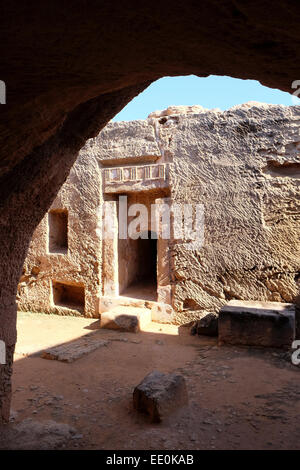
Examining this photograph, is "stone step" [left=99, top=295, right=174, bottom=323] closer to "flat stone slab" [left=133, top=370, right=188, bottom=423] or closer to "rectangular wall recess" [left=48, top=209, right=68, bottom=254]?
"rectangular wall recess" [left=48, top=209, right=68, bottom=254]

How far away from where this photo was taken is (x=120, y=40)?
121 centimetres

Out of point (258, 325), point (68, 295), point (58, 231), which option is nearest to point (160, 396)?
point (258, 325)

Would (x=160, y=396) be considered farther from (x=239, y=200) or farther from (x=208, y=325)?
(x=239, y=200)

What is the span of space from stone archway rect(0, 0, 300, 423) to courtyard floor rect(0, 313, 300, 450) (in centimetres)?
217

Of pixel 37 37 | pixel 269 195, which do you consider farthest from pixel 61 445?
pixel 269 195

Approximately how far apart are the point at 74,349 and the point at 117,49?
4487mm

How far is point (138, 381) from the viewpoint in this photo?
3.96 metres

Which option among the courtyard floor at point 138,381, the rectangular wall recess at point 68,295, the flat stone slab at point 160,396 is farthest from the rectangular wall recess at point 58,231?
the flat stone slab at point 160,396

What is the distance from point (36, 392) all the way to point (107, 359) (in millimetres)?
1221

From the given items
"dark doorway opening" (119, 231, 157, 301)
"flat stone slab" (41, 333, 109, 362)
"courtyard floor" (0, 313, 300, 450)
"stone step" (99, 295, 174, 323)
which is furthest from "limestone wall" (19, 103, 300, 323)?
"flat stone slab" (41, 333, 109, 362)

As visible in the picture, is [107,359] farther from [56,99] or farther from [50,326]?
[56,99]

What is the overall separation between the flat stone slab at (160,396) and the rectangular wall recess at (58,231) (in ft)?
14.1

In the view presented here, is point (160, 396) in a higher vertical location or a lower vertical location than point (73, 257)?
lower

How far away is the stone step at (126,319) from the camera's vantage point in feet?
19.1
